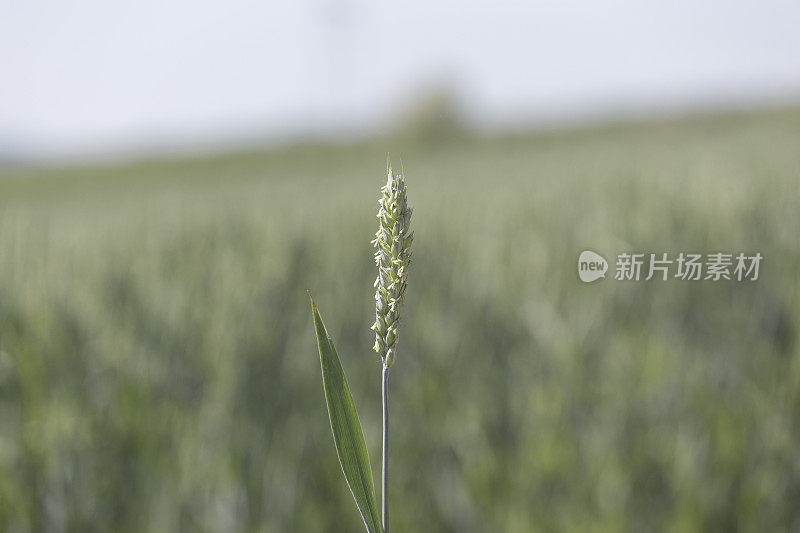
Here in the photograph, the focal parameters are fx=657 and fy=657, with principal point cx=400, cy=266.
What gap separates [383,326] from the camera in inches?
5.1

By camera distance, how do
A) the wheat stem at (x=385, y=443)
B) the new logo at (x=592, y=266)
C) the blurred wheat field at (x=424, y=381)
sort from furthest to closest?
the blurred wheat field at (x=424, y=381) < the new logo at (x=592, y=266) < the wheat stem at (x=385, y=443)

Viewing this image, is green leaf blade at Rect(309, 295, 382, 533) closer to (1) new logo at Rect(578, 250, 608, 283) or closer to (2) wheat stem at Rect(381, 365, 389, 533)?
(2) wheat stem at Rect(381, 365, 389, 533)

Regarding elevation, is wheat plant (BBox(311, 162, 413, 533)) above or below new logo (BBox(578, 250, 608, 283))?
below

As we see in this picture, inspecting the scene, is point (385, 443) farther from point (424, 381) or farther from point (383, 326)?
point (424, 381)

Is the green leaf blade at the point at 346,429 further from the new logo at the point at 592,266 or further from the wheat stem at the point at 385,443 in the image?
the new logo at the point at 592,266

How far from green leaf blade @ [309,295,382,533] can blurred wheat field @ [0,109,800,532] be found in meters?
→ 0.74

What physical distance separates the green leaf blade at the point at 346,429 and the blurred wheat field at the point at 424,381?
0.74m

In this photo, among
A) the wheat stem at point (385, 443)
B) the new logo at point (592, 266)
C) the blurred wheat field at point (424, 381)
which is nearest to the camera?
the wheat stem at point (385, 443)

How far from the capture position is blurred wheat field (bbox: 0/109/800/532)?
2.98ft

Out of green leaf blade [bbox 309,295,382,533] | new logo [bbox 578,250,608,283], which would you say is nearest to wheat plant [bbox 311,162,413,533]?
green leaf blade [bbox 309,295,382,533]

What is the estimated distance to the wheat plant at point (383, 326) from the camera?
0.12m

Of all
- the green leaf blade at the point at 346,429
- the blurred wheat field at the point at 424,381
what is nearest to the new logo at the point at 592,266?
the green leaf blade at the point at 346,429

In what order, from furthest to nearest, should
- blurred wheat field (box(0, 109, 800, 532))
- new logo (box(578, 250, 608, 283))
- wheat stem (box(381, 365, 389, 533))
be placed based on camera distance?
1. blurred wheat field (box(0, 109, 800, 532))
2. new logo (box(578, 250, 608, 283))
3. wheat stem (box(381, 365, 389, 533))

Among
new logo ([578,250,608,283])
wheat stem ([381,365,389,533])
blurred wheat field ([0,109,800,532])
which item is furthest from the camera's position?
blurred wheat field ([0,109,800,532])
